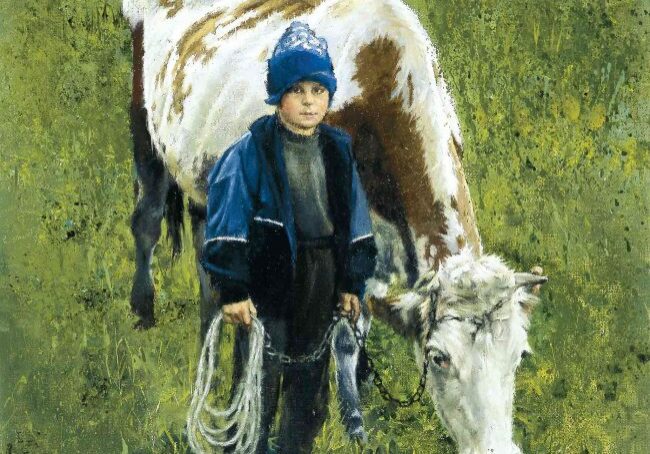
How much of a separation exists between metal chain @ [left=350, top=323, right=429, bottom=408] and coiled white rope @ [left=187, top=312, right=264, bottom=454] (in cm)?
42

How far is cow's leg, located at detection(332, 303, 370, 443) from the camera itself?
4.03 m

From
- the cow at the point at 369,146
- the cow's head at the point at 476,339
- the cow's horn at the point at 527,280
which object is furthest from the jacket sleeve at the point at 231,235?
the cow's horn at the point at 527,280

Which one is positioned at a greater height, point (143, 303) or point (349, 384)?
point (143, 303)

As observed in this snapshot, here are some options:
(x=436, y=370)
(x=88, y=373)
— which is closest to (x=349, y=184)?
(x=436, y=370)

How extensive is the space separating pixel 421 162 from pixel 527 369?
1024 mm

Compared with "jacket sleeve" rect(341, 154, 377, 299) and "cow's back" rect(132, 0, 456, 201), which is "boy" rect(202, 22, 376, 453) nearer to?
"jacket sleeve" rect(341, 154, 377, 299)

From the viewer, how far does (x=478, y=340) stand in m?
3.25

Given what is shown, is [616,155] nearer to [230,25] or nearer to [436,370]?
[436,370]

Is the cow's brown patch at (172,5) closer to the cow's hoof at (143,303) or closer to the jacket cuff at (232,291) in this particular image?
the cow's hoof at (143,303)

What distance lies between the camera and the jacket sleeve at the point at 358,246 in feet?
11.7

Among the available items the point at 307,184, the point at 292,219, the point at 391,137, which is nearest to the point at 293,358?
the point at 292,219

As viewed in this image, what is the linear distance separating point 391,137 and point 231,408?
1.24 meters

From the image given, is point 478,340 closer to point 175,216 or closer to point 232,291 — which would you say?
point 232,291

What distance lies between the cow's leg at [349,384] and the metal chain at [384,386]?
0.12 ft
